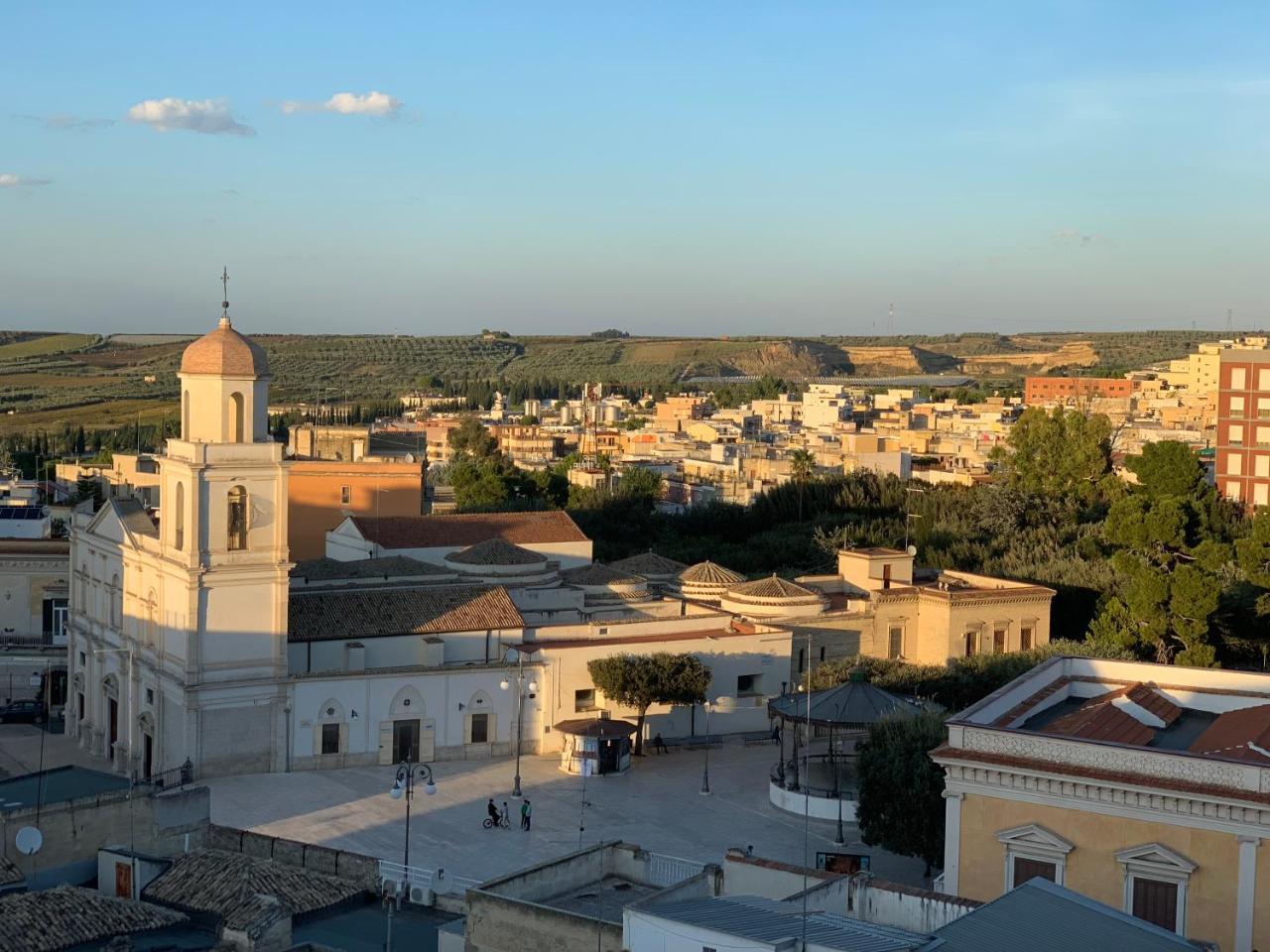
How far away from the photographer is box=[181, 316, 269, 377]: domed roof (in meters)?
29.6

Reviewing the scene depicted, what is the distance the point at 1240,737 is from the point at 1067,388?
450 ft

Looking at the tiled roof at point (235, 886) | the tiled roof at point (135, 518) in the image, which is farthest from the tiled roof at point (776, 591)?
the tiled roof at point (235, 886)

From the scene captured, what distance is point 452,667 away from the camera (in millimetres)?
31391

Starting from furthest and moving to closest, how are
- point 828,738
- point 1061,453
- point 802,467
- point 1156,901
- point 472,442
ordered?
point 472,442 → point 802,467 → point 1061,453 → point 828,738 → point 1156,901

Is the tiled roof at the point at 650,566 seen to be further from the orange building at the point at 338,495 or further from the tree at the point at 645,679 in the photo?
the orange building at the point at 338,495

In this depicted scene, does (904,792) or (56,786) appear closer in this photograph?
(56,786)

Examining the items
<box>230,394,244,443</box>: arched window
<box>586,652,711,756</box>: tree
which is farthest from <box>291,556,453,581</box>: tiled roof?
<box>230,394,244,443</box>: arched window

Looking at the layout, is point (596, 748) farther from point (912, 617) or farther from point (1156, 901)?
point (1156, 901)

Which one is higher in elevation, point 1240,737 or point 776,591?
point 1240,737

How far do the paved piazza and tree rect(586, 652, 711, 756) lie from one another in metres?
1.26

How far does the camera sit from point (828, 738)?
30266mm

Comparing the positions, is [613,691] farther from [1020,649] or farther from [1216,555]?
[1216,555]

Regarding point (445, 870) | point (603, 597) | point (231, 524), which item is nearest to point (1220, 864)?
point (445, 870)

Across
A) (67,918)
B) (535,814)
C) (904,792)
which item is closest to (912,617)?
(535,814)
